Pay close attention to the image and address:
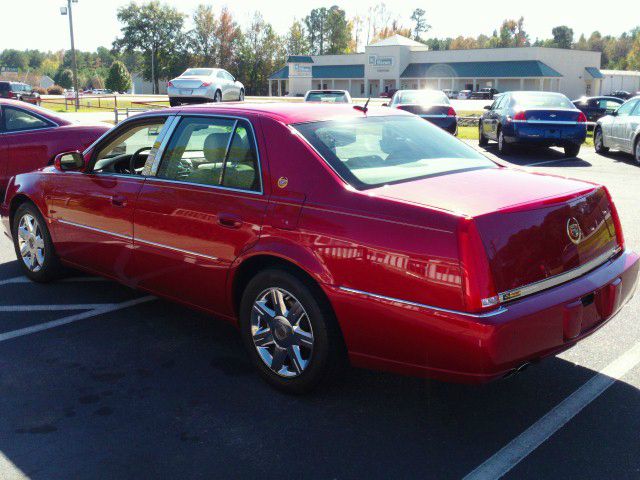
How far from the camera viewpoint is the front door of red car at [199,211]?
4082 millimetres

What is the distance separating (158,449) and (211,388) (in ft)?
2.39

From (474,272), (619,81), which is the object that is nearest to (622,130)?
(474,272)

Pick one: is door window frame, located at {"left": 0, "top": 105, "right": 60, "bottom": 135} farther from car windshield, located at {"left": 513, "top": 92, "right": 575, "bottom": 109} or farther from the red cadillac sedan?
car windshield, located at {"left": 513, "top": 92, "right": 575, "bottom": 109}

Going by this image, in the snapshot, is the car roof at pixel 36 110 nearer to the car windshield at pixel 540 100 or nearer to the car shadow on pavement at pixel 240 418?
the car shadow on pavement at pixel 240 418

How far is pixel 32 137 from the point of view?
931 centimetres

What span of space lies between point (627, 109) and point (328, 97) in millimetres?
8322

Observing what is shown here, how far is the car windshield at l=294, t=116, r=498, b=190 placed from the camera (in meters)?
3.86

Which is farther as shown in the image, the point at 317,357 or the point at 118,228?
the point at 118,228

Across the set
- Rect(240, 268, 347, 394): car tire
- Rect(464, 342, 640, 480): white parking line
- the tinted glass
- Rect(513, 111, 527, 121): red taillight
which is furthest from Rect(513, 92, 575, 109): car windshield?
Rect(240, 268, 347, 394): car tire

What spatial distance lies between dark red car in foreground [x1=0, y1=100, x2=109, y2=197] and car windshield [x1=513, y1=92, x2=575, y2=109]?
10.4m

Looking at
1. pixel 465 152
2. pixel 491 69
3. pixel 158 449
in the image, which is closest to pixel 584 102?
pixel 465 152

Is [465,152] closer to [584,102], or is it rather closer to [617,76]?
[584,102]

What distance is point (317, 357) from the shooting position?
3.72 meters

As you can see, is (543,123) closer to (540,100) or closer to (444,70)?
(540,100)
